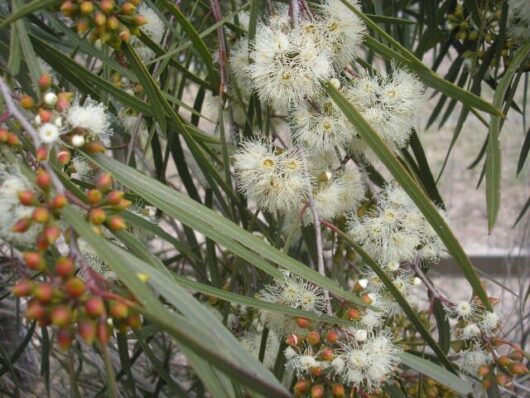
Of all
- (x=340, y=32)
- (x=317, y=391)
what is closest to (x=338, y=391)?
(x=317, y=391)

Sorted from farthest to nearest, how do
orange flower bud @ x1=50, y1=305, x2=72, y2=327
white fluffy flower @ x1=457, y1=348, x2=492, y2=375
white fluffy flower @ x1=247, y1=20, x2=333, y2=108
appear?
white fluffy flower @ x1=457, y1=348, x2=492, y2=375
white fluffy flower @ x1=247, y1=20, x2=333, y2=108
orange flower bud @ x1=50, y1=305, x2=72, y2=327

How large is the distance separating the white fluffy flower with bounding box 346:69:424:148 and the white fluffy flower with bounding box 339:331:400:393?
0.91ft

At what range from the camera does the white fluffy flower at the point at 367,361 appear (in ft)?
2.65

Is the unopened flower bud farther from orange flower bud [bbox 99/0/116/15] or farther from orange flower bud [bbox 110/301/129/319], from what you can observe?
orange flower bud [bbox 110/301/129/319]

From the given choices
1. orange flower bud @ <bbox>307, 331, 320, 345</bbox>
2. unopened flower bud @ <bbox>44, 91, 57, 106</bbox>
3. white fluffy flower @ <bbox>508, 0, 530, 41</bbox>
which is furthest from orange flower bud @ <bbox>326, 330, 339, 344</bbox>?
white fluffy flower @ <bbox>508, 0, 530, 41</bbox>

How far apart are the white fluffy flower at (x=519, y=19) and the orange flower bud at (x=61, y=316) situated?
3.08 feet

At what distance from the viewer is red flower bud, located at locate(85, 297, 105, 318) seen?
530 millimetres

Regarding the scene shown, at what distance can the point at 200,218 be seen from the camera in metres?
0.77

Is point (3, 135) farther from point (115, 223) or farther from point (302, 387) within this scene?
point (302, 387)

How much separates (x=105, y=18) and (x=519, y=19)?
753mm

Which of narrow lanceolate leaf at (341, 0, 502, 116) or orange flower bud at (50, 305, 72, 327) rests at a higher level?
narrow lanceolate leaf at (341, 0, 502, 116)

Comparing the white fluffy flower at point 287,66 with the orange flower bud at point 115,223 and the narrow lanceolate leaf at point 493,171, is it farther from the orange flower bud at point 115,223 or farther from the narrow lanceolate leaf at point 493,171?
the orange flower bud at point 115,223

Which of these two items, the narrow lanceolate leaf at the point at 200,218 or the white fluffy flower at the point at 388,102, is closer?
the narrow lanceolate leaf at the point at 200,218

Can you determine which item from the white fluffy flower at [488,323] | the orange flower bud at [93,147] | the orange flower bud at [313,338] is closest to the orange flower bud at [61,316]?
the orange flower bud at [93,147]
